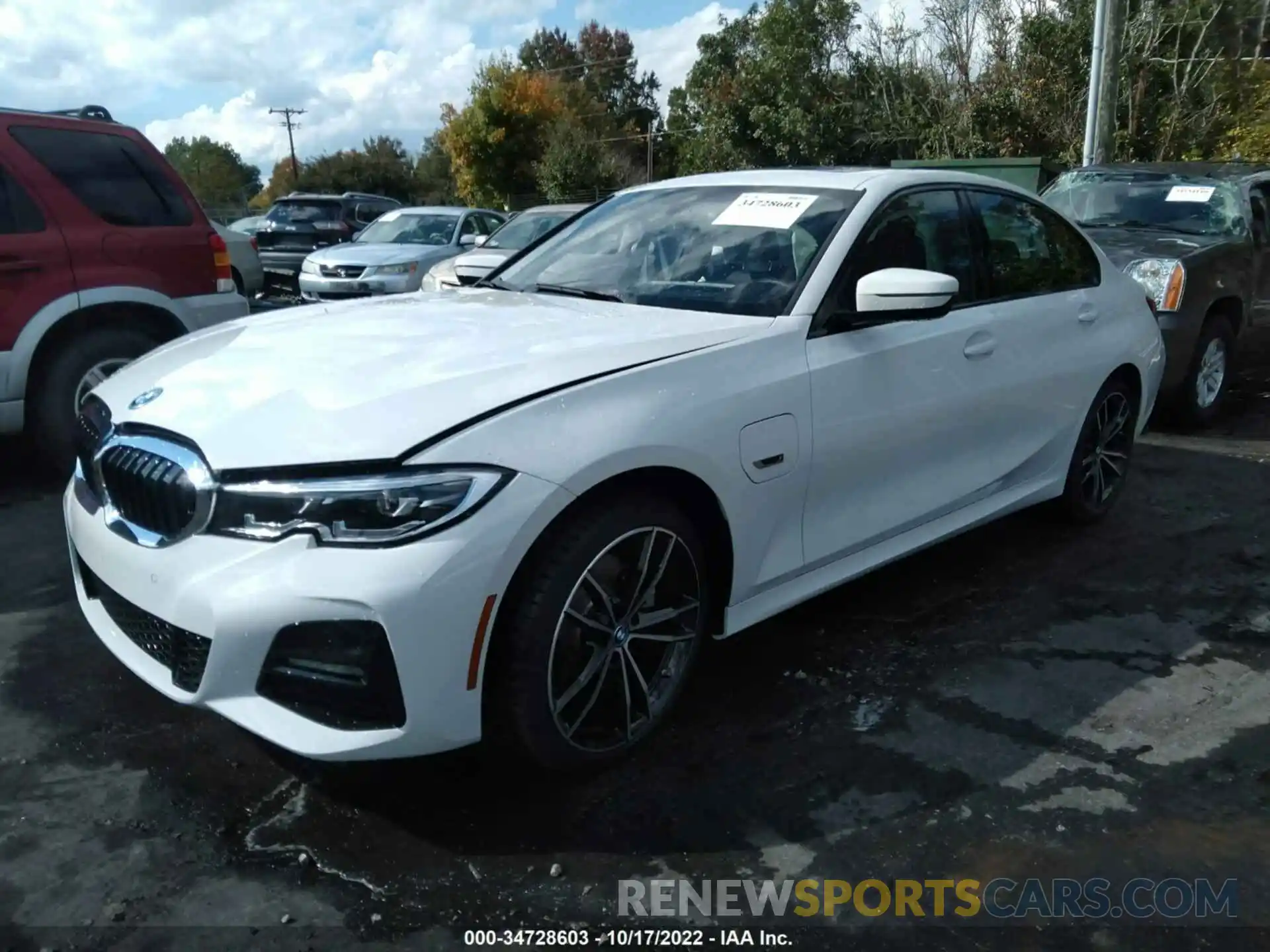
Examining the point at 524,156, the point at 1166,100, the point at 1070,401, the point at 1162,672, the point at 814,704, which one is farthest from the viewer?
the point at 524,156

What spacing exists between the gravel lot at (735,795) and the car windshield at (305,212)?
14.5 meters

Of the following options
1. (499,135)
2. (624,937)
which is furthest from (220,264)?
(499,135)

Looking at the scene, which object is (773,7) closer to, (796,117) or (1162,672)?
(796,117)

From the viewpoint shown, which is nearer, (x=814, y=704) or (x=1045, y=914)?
(x=1045, y=914)

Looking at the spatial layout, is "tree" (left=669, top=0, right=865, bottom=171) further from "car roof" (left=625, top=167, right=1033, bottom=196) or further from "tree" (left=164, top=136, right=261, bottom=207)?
"tree" (left=164, top=136, right=261, bottom=207)

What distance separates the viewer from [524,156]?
133ft

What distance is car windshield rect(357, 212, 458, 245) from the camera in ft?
42.2

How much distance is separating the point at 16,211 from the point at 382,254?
268 inches

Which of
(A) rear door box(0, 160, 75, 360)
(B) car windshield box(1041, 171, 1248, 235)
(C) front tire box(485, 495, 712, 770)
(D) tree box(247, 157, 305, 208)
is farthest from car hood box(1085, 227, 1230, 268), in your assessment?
(D) tree box(247, 157, 305, 208)

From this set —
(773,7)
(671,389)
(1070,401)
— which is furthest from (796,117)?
(671,389)

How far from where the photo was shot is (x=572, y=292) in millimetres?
3738

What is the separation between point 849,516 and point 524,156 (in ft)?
129
